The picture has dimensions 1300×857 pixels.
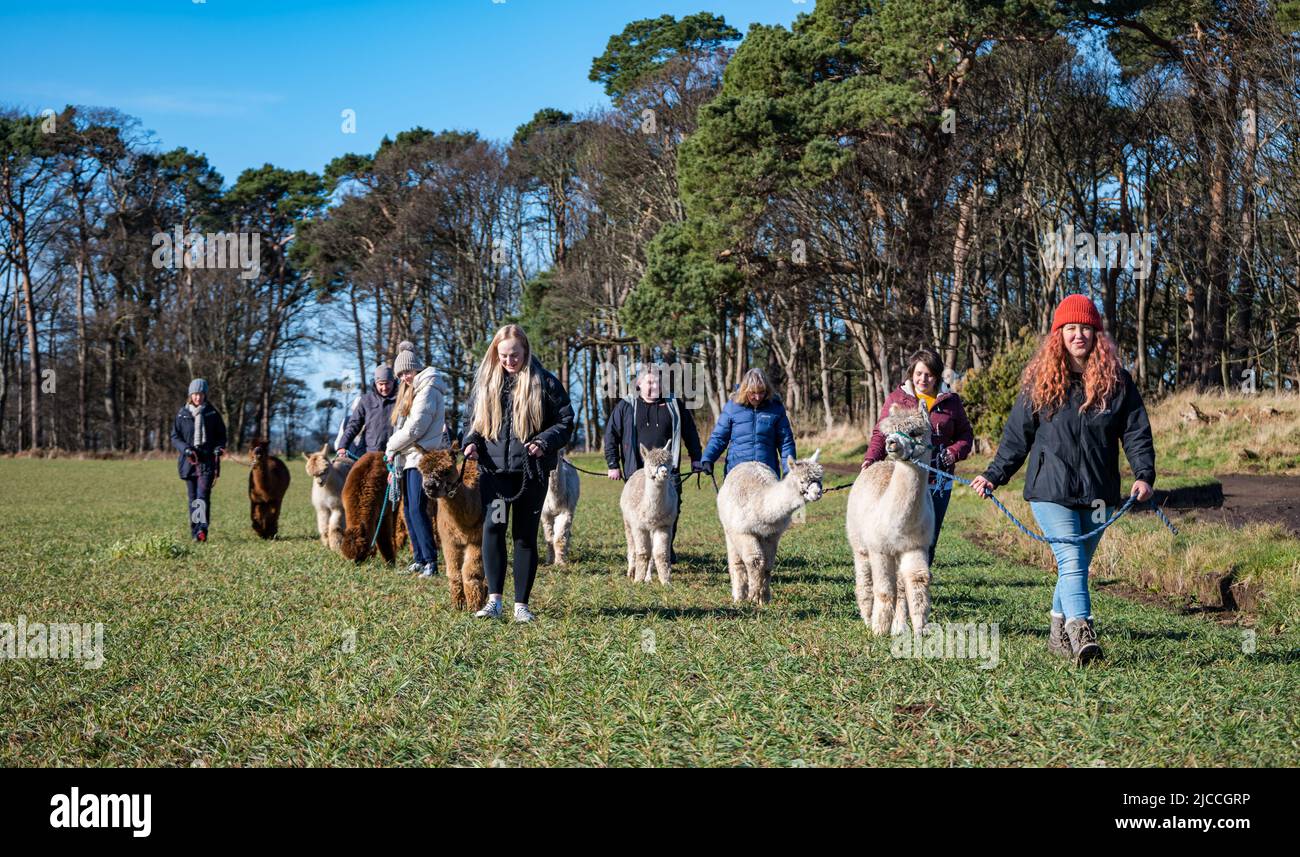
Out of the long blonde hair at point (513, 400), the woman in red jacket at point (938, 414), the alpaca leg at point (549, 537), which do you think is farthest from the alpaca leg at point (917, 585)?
the alpaca leg at point (549, 537)

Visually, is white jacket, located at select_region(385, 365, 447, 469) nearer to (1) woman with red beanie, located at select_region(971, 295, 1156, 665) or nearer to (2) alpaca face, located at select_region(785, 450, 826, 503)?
(2) alpaca face, located at select_region(785, 450, 826, 503)

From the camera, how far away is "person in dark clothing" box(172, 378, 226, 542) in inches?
521

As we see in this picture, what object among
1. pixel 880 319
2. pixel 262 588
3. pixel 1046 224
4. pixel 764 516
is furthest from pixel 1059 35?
pixel 262 588

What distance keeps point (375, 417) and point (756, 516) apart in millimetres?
4664

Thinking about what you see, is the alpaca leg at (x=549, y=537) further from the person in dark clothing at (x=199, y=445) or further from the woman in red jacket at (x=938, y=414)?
the woman in red jacket at (x=938, y=414)

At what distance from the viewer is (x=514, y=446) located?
7395 millimetres

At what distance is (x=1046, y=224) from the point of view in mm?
30625

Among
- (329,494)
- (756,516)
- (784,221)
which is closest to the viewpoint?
(756,516)

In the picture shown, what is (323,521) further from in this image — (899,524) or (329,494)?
(899,524)

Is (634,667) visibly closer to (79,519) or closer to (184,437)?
(184,437)

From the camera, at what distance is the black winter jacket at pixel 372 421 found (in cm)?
1104
